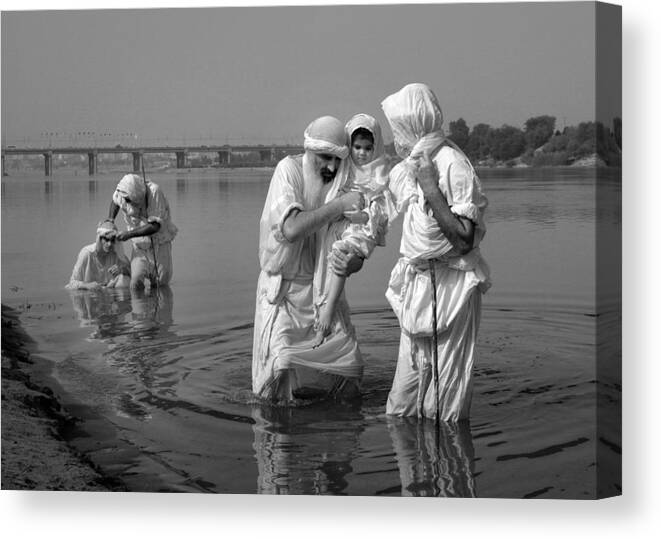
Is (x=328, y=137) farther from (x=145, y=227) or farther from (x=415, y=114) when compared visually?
(x=145, y=227)

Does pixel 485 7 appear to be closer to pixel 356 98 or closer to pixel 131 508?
pixel 356 98

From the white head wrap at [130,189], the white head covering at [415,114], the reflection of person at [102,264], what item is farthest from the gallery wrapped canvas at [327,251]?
the reflection of person at [102,264]

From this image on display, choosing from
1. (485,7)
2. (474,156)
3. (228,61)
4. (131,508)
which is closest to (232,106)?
(228,61)

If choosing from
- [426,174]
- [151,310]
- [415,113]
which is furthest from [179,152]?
[426,174]

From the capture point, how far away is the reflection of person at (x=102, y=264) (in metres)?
13.3

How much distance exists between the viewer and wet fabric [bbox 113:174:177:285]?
42.6ft

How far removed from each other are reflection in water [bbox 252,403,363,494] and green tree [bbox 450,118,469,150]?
235 centimetres

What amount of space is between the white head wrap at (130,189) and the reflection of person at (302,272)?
10.7 feet

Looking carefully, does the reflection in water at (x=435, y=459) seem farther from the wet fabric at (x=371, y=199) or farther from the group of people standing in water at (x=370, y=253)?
the wet fabric at (x=371, y=199)

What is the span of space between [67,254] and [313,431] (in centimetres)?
403

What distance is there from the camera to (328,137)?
9523 mm

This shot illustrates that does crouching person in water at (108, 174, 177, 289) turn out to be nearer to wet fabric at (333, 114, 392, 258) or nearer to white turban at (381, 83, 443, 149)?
wet fabric at (333, 114, 392, 258)

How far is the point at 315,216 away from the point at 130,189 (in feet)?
12.5

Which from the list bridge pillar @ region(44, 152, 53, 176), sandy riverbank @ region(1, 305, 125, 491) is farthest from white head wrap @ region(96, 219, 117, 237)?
sandy riverbank @ region(1, 305, 125, 491)
